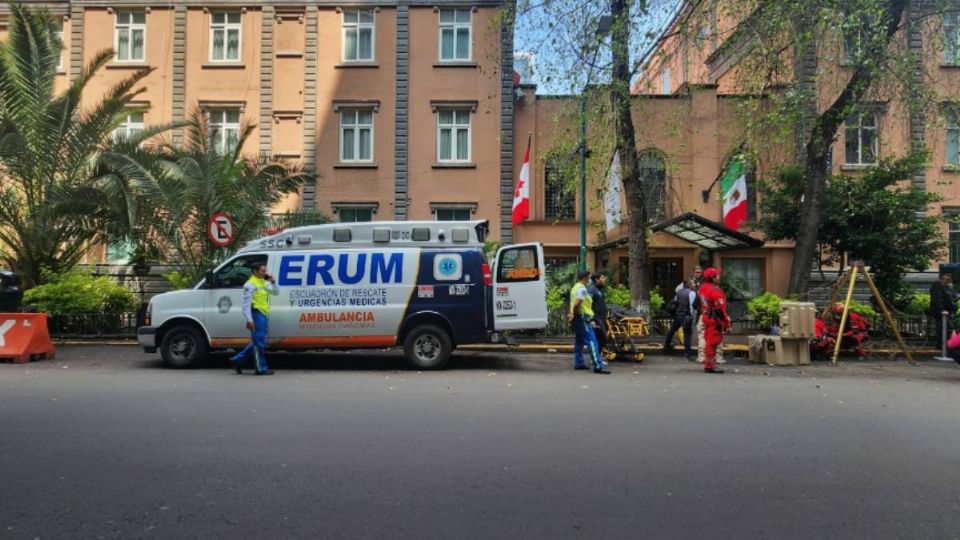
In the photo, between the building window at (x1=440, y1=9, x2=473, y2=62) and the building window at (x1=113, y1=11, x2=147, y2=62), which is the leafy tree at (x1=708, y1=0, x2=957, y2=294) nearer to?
the building window at (x1=440, y1=9, x2=473, y2=62)

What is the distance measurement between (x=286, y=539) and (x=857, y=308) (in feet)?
48.5

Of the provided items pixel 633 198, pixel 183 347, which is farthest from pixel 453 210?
pixel 183 347

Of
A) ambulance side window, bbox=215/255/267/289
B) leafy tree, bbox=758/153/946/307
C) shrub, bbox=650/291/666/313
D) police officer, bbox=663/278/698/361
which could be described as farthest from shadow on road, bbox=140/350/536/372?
leafy tree, bbox=758/153/946/307

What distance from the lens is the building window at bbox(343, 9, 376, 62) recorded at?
22.9 metres

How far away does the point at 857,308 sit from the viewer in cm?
1486

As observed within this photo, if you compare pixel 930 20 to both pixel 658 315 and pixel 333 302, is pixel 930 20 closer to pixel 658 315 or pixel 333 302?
pixel 658 315

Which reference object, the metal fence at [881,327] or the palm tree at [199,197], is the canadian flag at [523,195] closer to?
the metal fence at [881,327]

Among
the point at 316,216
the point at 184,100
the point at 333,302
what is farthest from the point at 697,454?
the point at 184,100

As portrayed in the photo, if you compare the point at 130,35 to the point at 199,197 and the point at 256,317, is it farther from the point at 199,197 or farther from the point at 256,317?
the point at 256,317

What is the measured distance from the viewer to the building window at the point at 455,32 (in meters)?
22.9

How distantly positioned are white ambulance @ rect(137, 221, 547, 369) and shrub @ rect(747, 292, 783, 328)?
303 inches

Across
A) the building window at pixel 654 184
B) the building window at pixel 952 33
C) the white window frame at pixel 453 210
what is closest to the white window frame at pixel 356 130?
the white window frame at pixel 453 210

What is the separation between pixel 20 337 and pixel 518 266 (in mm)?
9278

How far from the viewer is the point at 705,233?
752 inches
